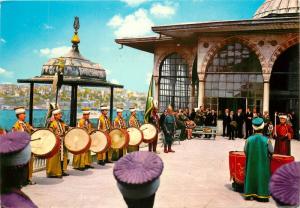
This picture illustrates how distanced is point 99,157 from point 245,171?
14.3 ft

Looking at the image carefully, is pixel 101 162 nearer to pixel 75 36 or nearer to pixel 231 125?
pixel 75 36

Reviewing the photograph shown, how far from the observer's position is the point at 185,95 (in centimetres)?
2389

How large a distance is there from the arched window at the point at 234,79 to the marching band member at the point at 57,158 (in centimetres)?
1284

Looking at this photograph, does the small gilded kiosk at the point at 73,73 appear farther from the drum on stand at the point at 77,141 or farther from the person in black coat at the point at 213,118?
the person in black coat at the point at 213,118

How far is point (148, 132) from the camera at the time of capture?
37.5 ft

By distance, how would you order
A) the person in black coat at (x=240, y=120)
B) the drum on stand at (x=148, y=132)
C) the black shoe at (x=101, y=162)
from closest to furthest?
the black shoe at (x=101, y=162) < the drum on stand at (x=148, y=132) < the person in black coat at (x=240, y=120)

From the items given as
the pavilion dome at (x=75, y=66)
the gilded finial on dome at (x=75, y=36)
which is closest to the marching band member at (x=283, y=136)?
the pavilion dome at (x=75, y=66)

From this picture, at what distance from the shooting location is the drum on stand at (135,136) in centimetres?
1061

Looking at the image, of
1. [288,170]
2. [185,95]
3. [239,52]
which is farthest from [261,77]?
[288,170]

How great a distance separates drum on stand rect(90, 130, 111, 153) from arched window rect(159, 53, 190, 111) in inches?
582

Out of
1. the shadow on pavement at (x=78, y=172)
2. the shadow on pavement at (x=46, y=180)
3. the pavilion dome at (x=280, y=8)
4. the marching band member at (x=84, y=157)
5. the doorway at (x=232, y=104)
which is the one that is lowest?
the shadow on pavement at (x=46, y=180)

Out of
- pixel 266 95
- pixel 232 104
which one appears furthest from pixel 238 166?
pixel 232 104

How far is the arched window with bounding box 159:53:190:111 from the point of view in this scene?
23.6 metres

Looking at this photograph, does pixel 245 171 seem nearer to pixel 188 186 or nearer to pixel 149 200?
pixel 188 186
